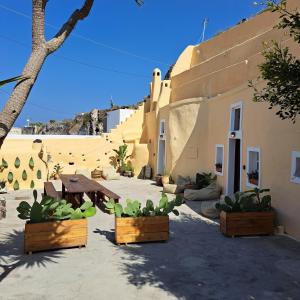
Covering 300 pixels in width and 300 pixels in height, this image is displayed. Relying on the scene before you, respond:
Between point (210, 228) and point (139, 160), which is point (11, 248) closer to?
point (210, 228)

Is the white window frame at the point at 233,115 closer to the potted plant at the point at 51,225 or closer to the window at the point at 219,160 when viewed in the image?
the window at the point at 219,160

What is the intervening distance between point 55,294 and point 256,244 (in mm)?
5011

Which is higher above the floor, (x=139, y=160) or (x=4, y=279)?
(x=139, y=160)

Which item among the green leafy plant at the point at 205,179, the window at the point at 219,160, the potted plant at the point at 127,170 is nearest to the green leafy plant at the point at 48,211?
the window at the point at 219,160

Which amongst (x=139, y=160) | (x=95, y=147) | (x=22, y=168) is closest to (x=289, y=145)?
(x=22, y=168)

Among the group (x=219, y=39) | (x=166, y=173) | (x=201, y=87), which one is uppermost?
(x=219, y=39)

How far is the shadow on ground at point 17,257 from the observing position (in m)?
6.88

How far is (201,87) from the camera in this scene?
19438mm

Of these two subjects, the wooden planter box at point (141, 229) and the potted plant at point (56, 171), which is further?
the potted plant at point (56, 171)

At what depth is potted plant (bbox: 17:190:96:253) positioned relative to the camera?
7.65 m

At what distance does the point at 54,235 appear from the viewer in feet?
25.7

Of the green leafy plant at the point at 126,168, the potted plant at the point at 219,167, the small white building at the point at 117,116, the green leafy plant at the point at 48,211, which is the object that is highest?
the small white building at the point at 117,116

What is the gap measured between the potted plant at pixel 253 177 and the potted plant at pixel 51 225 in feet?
19.3

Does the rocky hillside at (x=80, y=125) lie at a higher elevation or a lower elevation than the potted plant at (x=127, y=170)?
higher
